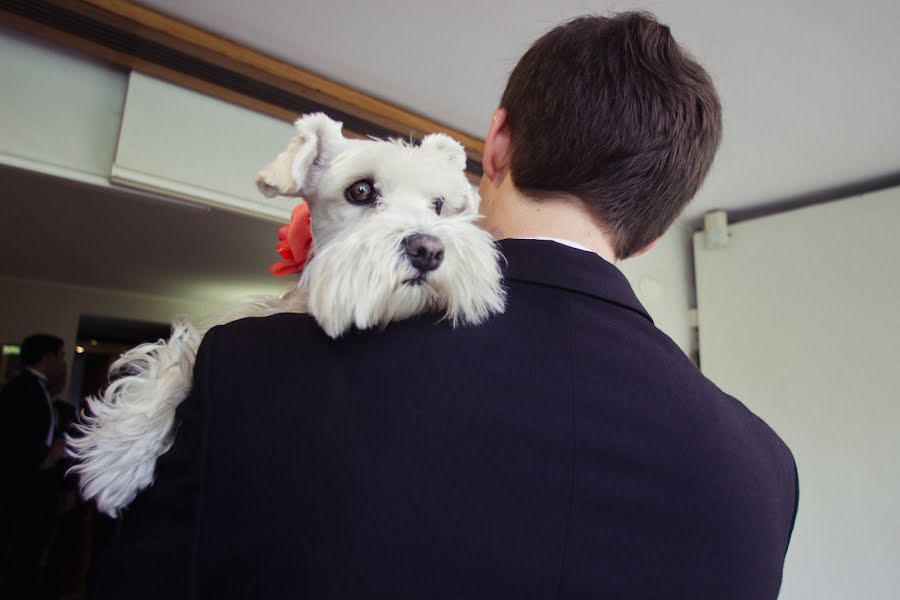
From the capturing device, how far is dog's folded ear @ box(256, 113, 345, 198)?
99cm

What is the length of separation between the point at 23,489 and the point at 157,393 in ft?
9.10

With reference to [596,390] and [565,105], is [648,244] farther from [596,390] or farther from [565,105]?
[596,390]

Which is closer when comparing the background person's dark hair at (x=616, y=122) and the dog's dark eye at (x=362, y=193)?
the background person's dark hair at (x=616, y=122)

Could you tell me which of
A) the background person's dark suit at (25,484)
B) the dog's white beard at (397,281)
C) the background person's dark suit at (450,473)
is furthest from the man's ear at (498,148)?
the background person's dark suit at (25,484)

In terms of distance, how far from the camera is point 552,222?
69 cm

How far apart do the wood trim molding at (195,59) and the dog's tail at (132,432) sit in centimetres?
157

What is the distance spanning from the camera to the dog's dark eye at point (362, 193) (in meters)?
1.00

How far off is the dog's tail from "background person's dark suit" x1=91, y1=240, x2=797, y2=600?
34 cm

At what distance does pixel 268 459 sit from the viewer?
47cm

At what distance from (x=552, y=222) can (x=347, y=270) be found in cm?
25

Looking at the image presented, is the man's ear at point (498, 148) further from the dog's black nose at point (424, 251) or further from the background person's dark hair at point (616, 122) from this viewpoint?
the dog's black nose at point (424, 251)

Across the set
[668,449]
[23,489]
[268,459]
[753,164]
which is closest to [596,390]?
[668,449]

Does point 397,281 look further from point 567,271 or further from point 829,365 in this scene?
point 829,365

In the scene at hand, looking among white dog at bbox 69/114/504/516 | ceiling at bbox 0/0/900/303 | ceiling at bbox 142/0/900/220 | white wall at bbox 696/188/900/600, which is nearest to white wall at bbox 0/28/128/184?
ceiling at bbox 0/0/900/303
